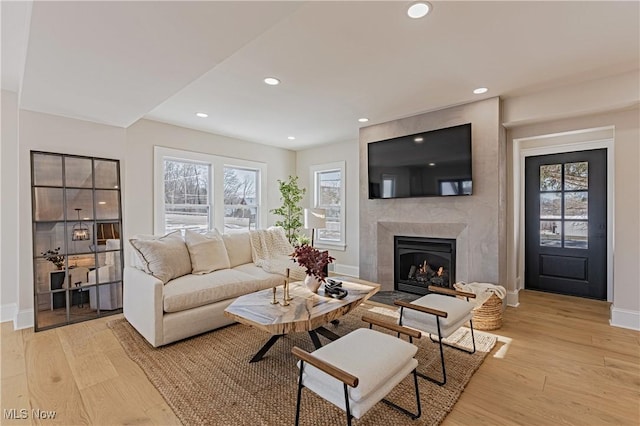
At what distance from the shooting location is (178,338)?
9.04 feet

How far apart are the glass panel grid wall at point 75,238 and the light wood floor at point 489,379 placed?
31cm

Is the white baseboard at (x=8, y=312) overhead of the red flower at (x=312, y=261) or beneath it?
beneath

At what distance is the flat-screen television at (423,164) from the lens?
3.68m

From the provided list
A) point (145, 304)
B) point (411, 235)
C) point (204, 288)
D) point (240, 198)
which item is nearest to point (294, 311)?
point (204, 288)

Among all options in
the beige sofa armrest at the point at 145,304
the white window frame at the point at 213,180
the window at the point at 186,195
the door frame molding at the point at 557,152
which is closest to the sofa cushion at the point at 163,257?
the beige sofa armrest at the point at 145,304

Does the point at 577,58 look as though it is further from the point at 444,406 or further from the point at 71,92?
the point at 71,92

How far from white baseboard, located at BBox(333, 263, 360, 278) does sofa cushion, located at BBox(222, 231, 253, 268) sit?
2071mm

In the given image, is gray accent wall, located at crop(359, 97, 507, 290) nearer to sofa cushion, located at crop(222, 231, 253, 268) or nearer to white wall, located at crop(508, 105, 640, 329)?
white wall, located at crop(508, 105, 640, 329)

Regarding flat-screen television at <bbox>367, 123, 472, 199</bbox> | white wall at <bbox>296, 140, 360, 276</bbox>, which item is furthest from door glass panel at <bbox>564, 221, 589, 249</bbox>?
white wall at <bbox>296, 140, 360, 276</bbox>

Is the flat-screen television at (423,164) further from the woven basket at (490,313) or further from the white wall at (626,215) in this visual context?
the white wall at (626,215)

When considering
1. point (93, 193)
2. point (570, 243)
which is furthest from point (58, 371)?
point (570, 243)

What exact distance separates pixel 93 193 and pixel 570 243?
6.15 metres

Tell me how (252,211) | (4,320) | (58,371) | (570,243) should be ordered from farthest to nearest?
(252,211)
(570,243)
(4,320)
(58,371)

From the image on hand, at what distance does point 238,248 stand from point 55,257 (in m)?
1.94
